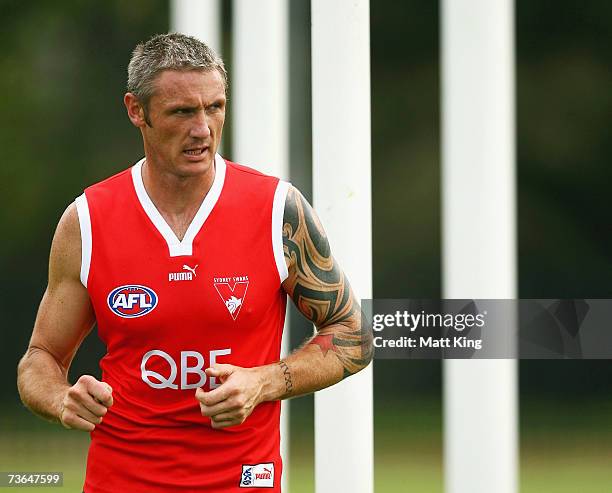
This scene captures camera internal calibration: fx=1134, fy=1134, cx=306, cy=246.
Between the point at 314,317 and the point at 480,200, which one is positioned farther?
the point at 480,200

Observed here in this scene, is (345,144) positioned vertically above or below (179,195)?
above

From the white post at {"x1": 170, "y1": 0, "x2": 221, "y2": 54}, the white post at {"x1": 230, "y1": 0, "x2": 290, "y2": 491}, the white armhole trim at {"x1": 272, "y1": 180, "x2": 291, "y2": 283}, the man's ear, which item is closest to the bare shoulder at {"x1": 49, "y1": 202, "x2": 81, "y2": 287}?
the man's ear

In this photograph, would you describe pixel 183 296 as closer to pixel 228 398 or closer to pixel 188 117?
pixel 228 398

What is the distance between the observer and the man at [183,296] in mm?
3543

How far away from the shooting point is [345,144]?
4.98 meters

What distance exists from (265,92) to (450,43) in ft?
3.87

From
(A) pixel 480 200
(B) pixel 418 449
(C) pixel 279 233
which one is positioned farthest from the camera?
(B) pixel 418 449

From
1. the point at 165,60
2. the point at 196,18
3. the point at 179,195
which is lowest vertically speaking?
the point at 179,195

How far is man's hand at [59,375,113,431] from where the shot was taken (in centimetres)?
327

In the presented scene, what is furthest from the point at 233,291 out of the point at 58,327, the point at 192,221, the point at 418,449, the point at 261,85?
the point at 418,449

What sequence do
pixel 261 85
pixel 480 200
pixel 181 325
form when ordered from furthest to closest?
pixel 261 85, pixel 480 200, pixel 181 325

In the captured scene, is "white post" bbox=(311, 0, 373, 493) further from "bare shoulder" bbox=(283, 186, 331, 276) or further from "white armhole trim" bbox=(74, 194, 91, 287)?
"white armhole trim" bbox=(74, 194, 91, 287)

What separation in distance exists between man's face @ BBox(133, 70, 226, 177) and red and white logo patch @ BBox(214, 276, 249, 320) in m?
0.36

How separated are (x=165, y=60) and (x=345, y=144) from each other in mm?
1494
